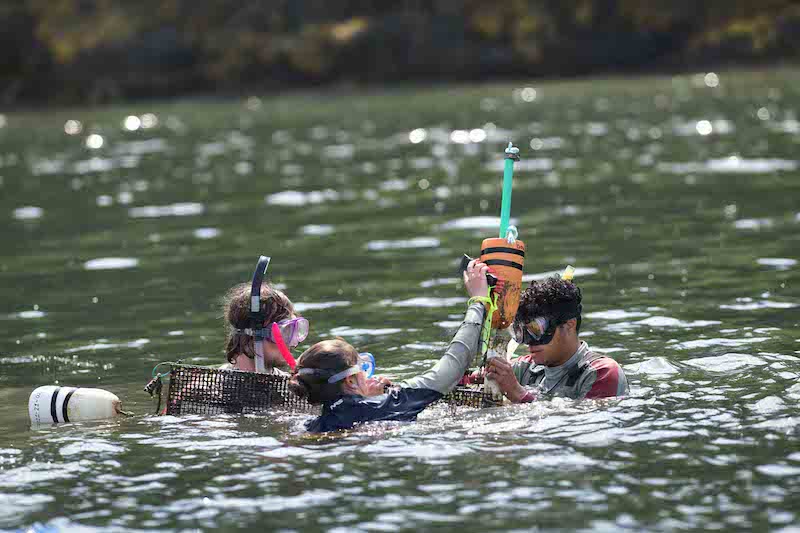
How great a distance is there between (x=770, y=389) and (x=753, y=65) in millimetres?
47050

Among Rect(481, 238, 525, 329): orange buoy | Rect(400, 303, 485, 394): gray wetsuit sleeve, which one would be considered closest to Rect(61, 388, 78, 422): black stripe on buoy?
Rect(400, 303, 485, 394): gray wetsuit sleeve

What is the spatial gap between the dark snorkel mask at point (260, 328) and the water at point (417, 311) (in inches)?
19.4

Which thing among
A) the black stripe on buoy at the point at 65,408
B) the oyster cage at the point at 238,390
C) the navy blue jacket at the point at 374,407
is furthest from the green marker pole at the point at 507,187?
the black stripe on buoy at the point at 65,408

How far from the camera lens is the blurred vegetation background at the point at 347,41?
5941 centimetres

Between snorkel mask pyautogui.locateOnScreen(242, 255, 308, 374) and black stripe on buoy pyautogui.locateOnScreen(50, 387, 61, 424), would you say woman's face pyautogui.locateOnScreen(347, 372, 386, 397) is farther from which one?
black stripe on buoy pyautogui.locateOnScreen(50, 387, 61, 424)

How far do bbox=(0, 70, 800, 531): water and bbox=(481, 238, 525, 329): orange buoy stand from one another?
0.72 m

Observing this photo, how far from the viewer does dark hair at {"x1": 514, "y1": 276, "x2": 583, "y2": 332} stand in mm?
8375

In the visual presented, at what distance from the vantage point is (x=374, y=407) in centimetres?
809

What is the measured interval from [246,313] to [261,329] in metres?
0.16

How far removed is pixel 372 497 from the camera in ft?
22.3

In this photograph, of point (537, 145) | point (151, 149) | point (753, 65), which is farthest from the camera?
point (753, 65)

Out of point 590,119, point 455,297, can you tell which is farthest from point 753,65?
point 455,297

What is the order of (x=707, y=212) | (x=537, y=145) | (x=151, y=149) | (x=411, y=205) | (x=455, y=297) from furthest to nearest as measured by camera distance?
(x=151, y=149), (x=537, y=145), (x=411, y=205), (x=707, y=212), (x=455, y=297)

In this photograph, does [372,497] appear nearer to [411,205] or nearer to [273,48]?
[411,205]
